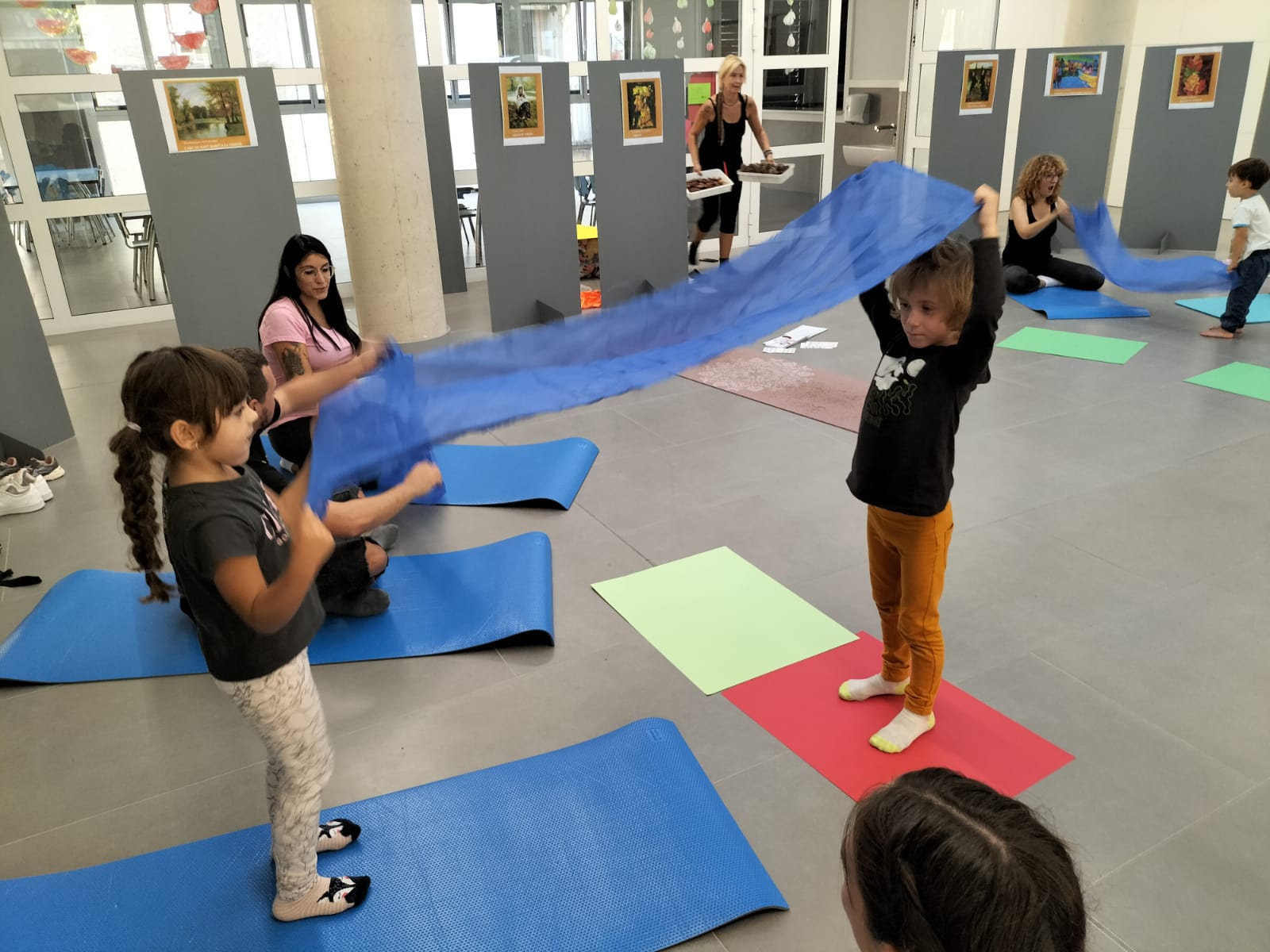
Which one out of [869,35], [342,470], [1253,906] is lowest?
[1253,906]

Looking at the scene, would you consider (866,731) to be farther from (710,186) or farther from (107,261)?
(107,261)

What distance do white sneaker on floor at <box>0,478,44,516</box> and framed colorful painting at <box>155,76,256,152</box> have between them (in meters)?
2.12

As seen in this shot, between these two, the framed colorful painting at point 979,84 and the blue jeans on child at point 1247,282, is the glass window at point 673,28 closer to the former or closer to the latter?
the framed colorful painting at point 979,84

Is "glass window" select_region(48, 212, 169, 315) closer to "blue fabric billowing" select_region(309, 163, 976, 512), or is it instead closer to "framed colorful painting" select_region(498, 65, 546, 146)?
"framed colorful painting" select_region(498, 65, 546, 146)

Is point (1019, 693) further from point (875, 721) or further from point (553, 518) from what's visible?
point (553, 518)

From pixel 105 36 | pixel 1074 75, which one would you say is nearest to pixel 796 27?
pixel 1074 75

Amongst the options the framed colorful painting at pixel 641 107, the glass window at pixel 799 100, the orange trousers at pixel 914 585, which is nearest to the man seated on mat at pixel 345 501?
the orange trousers at pixel 914 585

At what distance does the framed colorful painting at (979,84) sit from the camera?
7.97 m

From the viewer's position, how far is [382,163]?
5980 millimetres

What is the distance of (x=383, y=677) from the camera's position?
293cm

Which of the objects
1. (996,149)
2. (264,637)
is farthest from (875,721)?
(996,149)

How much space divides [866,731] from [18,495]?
388 cm

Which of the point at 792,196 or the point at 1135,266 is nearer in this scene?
the point at 1135,266

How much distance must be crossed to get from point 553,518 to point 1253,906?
8.84 ft
